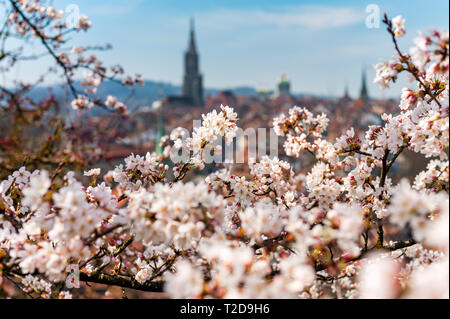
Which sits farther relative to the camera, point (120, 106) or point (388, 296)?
point (120, 106)

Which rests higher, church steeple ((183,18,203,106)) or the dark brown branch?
church steeple ((183,18,203,106))

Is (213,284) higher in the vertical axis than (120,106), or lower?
lower

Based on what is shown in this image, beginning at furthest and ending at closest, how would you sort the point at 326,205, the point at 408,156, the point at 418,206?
the point at 408,156 < the point at 326,205 < the point at 418,206

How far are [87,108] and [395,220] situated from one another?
757 centimetres

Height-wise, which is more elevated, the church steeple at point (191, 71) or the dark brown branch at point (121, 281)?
the church steeple at point (191, 71)

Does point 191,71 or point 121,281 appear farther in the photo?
point 191,71

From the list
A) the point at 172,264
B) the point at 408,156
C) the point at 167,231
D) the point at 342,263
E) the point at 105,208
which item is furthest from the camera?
the point at 408,156

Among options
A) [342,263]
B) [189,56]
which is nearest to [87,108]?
[342,263]

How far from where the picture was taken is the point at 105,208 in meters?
1.91

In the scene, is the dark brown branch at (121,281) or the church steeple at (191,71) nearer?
the dark brown branch at (121,281)

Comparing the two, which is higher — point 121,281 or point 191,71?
point 191,71

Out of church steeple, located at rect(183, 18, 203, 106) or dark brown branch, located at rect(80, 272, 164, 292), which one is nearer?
dark brown branch, located at rect(80, 272, 164, 292)

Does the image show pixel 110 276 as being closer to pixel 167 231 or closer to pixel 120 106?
pixel 167 231
